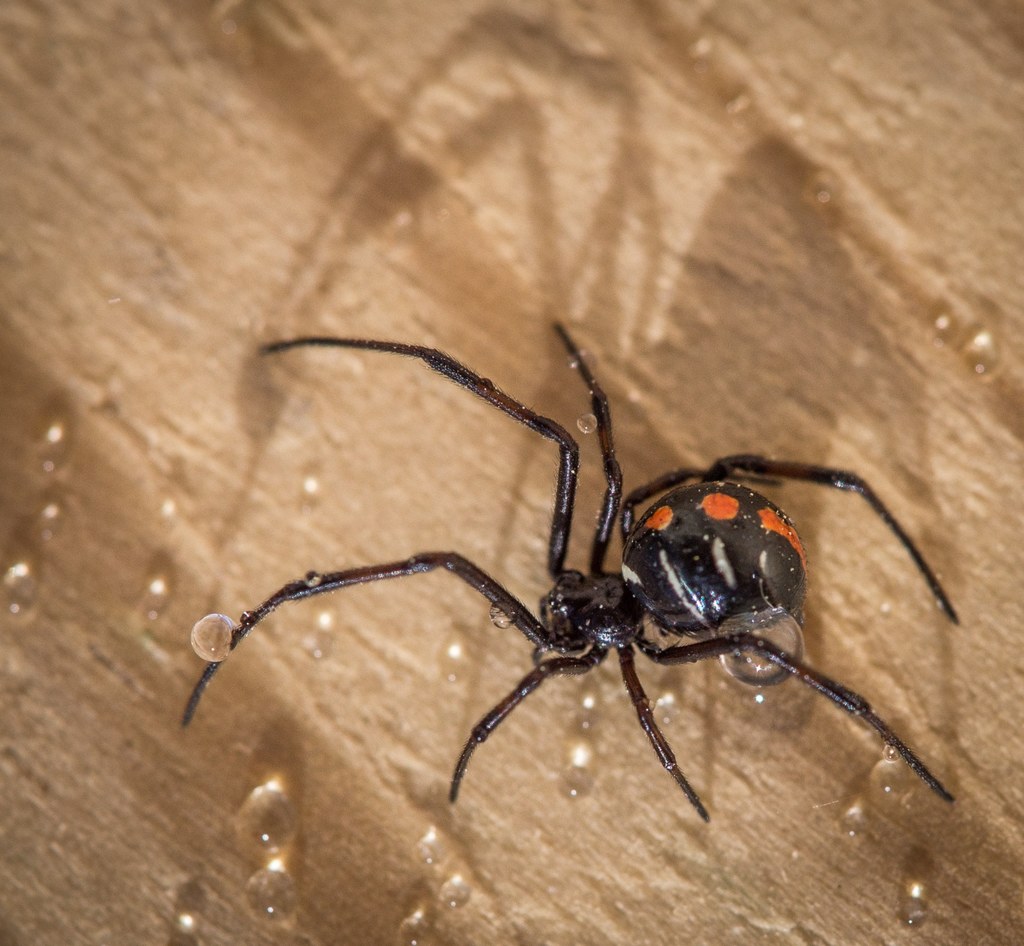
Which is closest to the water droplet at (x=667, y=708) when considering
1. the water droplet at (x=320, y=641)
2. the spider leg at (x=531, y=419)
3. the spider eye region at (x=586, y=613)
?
the spider eye region at (x=586, y=613)

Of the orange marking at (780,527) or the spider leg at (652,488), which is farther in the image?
the spider leg at (652,488)

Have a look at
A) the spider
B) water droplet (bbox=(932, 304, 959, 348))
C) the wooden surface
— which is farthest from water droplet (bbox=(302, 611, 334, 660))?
water droplet (bbox=(932, 304, 959, 348))

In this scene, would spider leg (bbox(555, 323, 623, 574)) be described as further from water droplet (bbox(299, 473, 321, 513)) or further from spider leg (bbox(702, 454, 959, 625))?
water droplet (bbox(299, 473, 321, 513))

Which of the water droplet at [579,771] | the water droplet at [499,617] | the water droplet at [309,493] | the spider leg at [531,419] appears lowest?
the water droplet at [309,493]

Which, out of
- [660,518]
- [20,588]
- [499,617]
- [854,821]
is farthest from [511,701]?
[20,588]

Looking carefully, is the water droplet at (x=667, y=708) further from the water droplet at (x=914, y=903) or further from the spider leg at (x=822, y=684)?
the water droplet at (x=914, y=903)

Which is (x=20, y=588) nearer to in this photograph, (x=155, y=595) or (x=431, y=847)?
(x=155, y=595)
